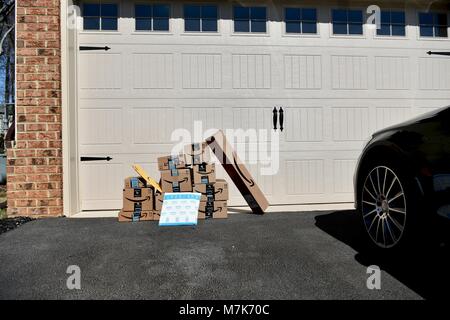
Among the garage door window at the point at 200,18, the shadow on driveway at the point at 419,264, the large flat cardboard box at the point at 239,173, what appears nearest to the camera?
the shadow on driveway at the point at 419,264

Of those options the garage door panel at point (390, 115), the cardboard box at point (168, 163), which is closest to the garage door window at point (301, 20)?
the garage door panel at point (390, 115)

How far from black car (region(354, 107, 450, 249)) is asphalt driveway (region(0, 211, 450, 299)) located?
0.20 metres

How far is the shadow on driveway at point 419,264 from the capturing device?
5.92 feet

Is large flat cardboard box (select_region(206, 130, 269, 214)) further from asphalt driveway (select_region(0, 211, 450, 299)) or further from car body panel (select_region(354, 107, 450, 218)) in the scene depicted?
car body panel (select_region(354, 107, 450, 218))

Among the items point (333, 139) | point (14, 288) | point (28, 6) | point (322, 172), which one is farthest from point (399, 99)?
point (28, 6)

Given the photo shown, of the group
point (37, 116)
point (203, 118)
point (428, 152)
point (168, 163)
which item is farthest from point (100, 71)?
point (428, 152)

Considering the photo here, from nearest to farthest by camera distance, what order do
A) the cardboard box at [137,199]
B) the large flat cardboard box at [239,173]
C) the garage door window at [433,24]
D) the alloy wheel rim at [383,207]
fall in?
1. the alloy wheel rim at [383,207]
2. the cardboard box at [137,199]
3. the large flat cardboard box at [239,173]
4. the garage door window at [433,24]

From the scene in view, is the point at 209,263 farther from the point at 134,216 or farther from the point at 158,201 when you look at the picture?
the point at 134,216

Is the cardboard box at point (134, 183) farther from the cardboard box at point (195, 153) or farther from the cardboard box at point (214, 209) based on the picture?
the cardboard box at point (214, 209)

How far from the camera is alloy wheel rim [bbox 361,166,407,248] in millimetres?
2154

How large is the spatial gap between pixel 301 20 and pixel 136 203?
3634mm

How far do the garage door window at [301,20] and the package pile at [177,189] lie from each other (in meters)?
2.45

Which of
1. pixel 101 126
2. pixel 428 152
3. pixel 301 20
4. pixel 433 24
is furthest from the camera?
pixel 433 24

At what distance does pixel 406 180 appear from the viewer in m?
2.07
